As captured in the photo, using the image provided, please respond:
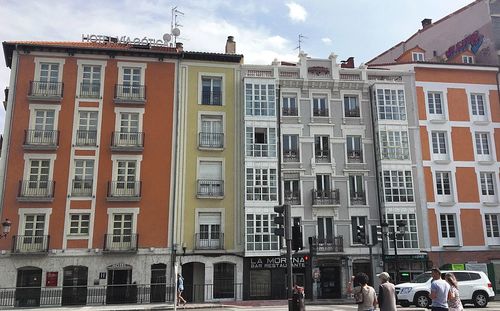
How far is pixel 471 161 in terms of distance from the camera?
1324 inches

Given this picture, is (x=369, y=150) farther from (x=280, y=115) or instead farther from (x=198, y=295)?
(x=198, y=295)

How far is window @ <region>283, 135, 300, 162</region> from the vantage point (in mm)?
32344

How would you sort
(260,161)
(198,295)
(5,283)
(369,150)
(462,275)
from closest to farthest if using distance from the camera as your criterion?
(462,275) → (5,283) → (198,295) → (260,161) → (369,150)

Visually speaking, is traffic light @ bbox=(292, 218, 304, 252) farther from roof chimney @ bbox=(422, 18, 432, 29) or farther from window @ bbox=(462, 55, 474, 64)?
roof chimney @ bbox=(422, 18, 432, 29)

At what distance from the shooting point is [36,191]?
2872 centimetres

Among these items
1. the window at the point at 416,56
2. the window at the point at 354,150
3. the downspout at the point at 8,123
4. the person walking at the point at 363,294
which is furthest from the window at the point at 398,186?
the downspout at the point at 8,123

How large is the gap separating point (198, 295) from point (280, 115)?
515 inches

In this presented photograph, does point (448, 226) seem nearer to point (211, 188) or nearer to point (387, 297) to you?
point (211, 188)

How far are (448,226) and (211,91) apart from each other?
18.9 metres

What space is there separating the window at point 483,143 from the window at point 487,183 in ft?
5.13

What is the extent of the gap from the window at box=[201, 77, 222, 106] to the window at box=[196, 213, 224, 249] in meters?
7.78

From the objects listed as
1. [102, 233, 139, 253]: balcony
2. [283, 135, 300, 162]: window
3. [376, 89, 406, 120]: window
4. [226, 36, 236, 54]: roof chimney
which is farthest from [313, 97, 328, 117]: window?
[102, 233, 139, 253]: balcony

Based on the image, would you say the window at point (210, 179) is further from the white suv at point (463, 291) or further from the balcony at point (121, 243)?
the white suv at point (463, 291)

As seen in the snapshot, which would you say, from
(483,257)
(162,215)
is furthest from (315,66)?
(483,257)
